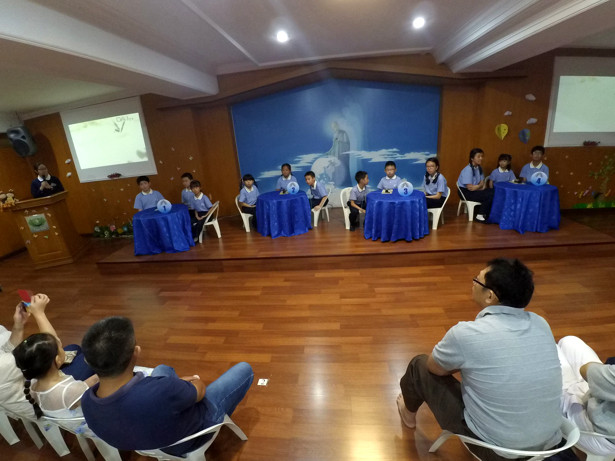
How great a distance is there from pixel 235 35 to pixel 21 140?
524 centimetres

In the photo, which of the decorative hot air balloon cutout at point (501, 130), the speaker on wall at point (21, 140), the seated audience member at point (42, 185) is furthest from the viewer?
the speaker on wall at point (21, 140)

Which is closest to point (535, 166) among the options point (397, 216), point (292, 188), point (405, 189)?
point (405, 189)

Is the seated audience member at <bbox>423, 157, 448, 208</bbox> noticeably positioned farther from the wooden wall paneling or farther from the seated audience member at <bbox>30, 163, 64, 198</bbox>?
the seated audience member at <bbox>30, 163, 64, 198</bbox>

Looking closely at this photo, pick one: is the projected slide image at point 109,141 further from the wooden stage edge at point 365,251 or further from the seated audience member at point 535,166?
the seated audience member at point 535,166

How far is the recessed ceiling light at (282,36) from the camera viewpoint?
3.72 meters

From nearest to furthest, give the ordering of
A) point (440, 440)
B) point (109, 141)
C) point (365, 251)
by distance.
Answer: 1. point (440, 440)
2. point (365, 251)
3. point (109, 141)

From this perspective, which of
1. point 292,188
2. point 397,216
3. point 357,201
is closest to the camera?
point 397,216

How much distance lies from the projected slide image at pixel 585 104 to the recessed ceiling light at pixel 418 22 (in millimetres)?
3064

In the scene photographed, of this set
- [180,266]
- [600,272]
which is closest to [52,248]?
[180,266]

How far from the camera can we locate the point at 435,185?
14.5 ft

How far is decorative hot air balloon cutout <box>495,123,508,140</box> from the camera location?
16.8 ft

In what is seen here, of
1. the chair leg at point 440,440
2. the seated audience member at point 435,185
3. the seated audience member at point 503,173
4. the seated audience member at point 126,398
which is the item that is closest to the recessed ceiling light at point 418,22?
the seated audience member at point 435,185

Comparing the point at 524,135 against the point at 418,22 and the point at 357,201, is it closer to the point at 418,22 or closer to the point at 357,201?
the point at 418,22

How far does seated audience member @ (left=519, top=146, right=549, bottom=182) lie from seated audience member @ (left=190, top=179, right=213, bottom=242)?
17.1ft
